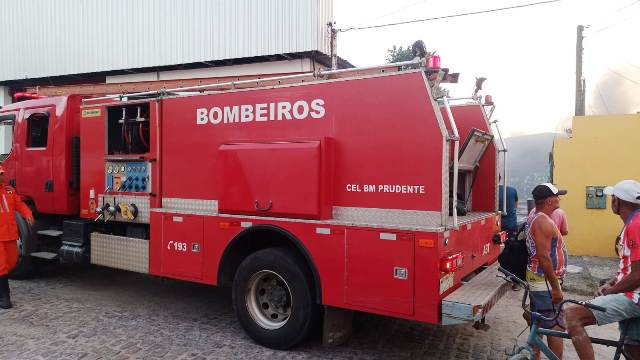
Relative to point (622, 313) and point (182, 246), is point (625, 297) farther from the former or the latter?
point (182, 246)

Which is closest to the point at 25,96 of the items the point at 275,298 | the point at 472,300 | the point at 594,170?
the point at 275,298

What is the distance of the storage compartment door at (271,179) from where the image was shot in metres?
4.29

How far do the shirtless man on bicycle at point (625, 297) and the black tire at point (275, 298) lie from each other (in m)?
2.22

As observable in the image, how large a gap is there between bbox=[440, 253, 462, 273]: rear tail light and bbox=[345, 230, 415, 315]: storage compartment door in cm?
25

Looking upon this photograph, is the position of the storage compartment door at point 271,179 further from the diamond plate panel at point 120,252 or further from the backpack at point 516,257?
the backpack at point 516,257

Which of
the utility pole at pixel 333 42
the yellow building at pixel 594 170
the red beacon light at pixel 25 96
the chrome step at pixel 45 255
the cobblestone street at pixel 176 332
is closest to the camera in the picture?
the cobblestone street at pixel 176 332

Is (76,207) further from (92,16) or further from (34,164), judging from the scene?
(92,16)

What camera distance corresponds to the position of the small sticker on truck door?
3.76 m

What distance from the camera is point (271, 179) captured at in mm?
4512

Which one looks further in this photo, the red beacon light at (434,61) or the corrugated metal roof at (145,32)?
the corrugated metal roof at (145,32)

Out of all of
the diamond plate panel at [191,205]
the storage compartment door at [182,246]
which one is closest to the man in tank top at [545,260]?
the diamond plate panel at [191,205]

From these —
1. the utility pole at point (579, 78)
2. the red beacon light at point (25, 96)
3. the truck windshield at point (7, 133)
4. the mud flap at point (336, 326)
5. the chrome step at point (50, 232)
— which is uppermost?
the utility pole at point (579, 78)

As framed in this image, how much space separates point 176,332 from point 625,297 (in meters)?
4.21

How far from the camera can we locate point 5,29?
18.0 metres
